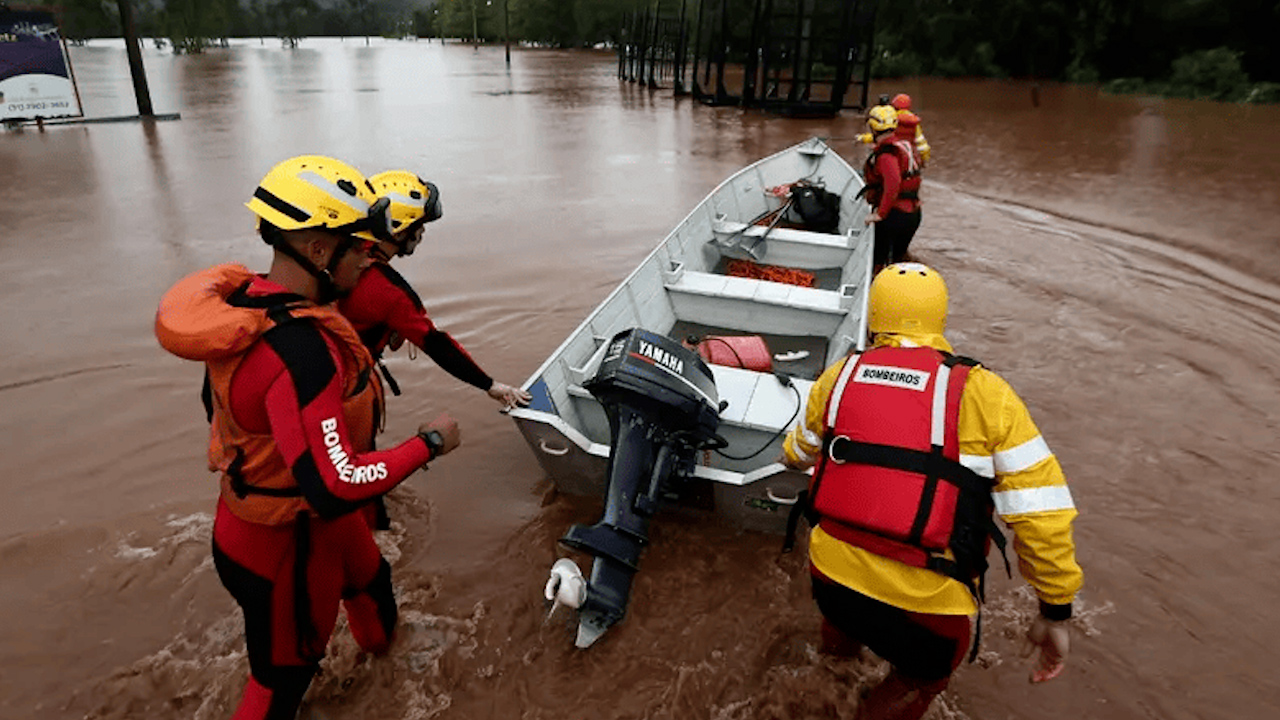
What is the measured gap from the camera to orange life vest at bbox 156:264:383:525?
1.90 m

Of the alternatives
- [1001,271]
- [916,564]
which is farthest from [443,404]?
[1001,271]

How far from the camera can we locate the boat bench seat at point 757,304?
212 inches

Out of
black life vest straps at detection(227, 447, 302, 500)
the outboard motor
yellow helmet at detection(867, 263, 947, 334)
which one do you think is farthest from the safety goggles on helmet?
yellow helmet at detection(867, 263, 947, 334)

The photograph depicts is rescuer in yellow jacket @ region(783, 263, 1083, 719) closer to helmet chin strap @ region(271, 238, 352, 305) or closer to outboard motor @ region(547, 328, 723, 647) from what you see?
outboard motor @ region(547, 328, 723, 647)

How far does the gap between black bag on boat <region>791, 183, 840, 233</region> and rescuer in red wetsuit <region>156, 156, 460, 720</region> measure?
653cm

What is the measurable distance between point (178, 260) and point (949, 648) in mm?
9860

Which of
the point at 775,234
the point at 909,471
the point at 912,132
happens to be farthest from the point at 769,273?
the point at 909,471

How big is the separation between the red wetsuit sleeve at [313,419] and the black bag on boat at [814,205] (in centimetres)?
688

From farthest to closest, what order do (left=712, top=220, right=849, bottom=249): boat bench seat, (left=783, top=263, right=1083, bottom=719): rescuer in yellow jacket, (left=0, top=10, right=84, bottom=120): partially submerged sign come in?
(left=0, top=10, right=84, bottom=120): partially submerged sign
(left=712, top=220, right=849, bottom=249): boat bench seat
(left=783, top=263, right=1083, bottom=719): rescuer in yellow jacket

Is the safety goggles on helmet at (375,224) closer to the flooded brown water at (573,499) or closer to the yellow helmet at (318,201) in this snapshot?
the yellow helmet at (318,201)

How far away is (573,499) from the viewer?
14.3 feet

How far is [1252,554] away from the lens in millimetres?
4102

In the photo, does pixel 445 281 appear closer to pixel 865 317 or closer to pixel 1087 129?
pixel 865 317

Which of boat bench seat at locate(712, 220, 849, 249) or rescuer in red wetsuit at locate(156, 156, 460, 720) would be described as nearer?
rescuer in red wetsuit at locate(156, 156, 460, 720)
